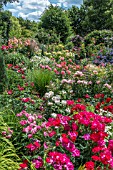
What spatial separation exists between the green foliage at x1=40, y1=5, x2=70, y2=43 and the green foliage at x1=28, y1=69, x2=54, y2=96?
14.2 metres

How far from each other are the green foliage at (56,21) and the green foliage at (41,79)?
14171 mm

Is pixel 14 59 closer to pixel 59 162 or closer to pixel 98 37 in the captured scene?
pixel 98 37

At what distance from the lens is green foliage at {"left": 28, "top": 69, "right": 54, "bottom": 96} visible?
6879 mm

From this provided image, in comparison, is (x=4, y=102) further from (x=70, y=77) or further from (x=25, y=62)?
(x=25, y=62)

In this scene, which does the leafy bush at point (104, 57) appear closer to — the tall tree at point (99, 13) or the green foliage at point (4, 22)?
the green foliage at point (4, 22)

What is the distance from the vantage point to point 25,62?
29.8 feet

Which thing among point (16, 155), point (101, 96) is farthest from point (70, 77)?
point (16, 155)

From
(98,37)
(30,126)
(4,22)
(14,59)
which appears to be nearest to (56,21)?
(4,22)

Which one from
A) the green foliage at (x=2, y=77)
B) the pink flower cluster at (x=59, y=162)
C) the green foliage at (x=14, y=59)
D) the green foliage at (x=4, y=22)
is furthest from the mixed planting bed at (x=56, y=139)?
the green foliage at (x=4, y=22)

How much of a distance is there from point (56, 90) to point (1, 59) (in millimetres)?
1305

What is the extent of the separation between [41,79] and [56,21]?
48.1 feet

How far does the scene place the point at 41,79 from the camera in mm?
6926

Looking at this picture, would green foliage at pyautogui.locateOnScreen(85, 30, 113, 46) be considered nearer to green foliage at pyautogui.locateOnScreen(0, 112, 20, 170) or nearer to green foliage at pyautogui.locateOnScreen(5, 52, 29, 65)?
green foliage at pyautogui.locateOnScreen(5, 52, 29, 65)

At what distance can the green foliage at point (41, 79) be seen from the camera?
688 centimetres
